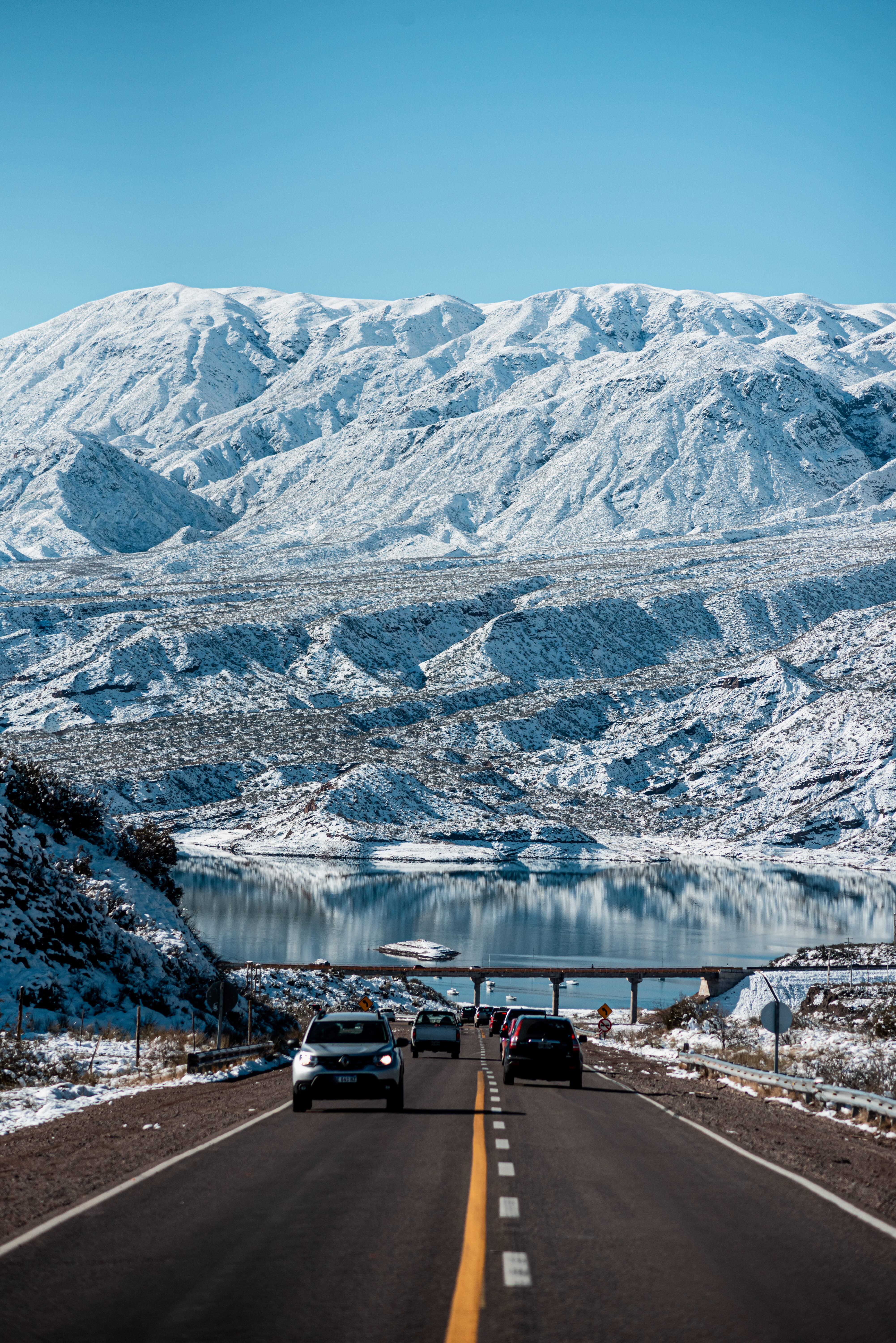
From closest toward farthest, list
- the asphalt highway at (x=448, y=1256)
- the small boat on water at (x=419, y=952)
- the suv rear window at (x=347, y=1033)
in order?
the asphalt highway at (x=448, y=1256) < the suv rear window at (x=347, y=1033) < the small boat on water at (x=419, y=952)

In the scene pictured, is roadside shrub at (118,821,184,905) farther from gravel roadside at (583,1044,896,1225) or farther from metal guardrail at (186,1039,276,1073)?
gravel roadside at (583,1044,896,1225)

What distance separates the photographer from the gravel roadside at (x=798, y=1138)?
1252cm

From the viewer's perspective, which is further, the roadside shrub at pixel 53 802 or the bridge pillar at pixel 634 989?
the bridge pillar at pixel 634 989

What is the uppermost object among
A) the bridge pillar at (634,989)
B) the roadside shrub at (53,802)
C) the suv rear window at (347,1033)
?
the roadside shrub at (53,802)

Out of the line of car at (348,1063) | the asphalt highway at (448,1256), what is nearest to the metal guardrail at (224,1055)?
the line of car at (348,1063)

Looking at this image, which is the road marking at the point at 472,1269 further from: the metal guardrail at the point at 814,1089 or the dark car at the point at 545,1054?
the dark car at the point at 545,1054

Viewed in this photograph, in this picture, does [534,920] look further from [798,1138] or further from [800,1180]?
[800,1180]

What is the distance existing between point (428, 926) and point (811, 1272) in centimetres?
14962

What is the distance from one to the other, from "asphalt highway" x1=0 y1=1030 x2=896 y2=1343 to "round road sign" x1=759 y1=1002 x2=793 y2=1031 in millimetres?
12491

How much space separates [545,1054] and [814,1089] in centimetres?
575

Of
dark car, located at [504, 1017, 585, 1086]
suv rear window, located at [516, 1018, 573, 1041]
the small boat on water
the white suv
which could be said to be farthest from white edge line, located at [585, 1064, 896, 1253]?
the small boat on water

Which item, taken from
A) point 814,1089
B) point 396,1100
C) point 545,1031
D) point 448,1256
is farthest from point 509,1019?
point 448,1256

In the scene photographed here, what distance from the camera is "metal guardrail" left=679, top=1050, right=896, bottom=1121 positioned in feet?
63.3

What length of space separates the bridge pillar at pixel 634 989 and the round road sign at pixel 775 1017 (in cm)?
7447
